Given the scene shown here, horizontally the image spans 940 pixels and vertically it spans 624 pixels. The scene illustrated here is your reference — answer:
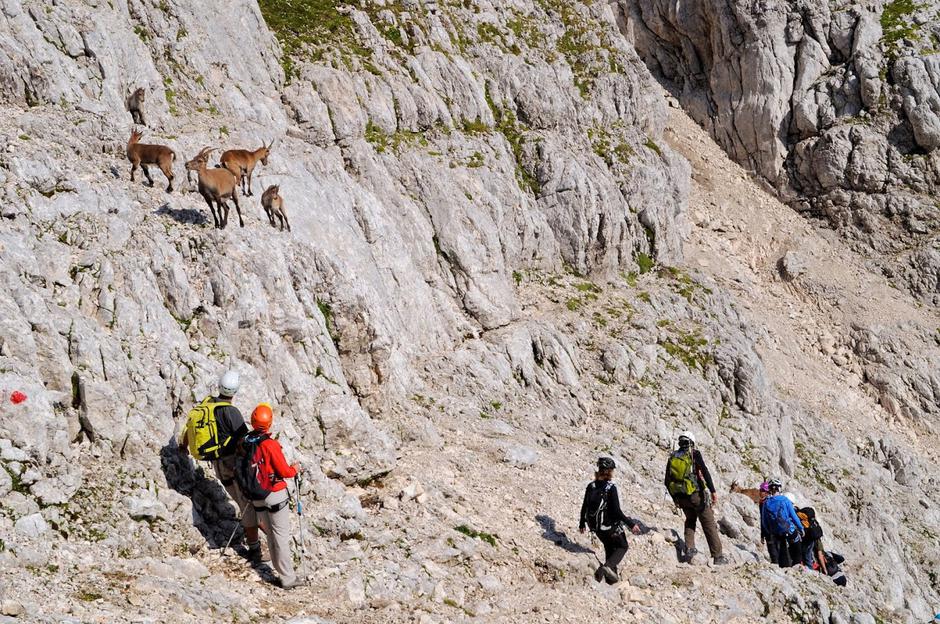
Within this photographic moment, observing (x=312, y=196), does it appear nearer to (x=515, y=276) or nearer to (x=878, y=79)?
(x=515, y=276)

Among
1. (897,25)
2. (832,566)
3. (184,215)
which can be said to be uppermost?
(897,25)

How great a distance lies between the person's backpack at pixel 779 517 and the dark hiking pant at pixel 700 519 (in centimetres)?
156

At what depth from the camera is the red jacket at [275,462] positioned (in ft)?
27.6

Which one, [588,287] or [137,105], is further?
[588,287]

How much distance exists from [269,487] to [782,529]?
1005 centimetres

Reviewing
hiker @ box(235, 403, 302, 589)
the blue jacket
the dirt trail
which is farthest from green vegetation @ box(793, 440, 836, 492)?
hiker @ box(235, 403, 302, 589)

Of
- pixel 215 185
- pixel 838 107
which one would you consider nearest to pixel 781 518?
pixel 215 185

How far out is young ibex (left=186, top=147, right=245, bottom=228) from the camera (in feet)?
45.3

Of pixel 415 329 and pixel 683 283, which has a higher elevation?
pixel 683 283

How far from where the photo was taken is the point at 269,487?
840 cm

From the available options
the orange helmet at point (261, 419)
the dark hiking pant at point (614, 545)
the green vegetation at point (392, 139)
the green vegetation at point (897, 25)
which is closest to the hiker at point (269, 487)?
the orange helmet at point (261, 419)

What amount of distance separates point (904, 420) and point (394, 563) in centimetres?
2955

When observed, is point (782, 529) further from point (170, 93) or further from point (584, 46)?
point (584, 46)

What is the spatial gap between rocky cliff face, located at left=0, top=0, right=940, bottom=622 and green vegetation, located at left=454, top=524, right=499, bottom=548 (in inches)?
4.7
